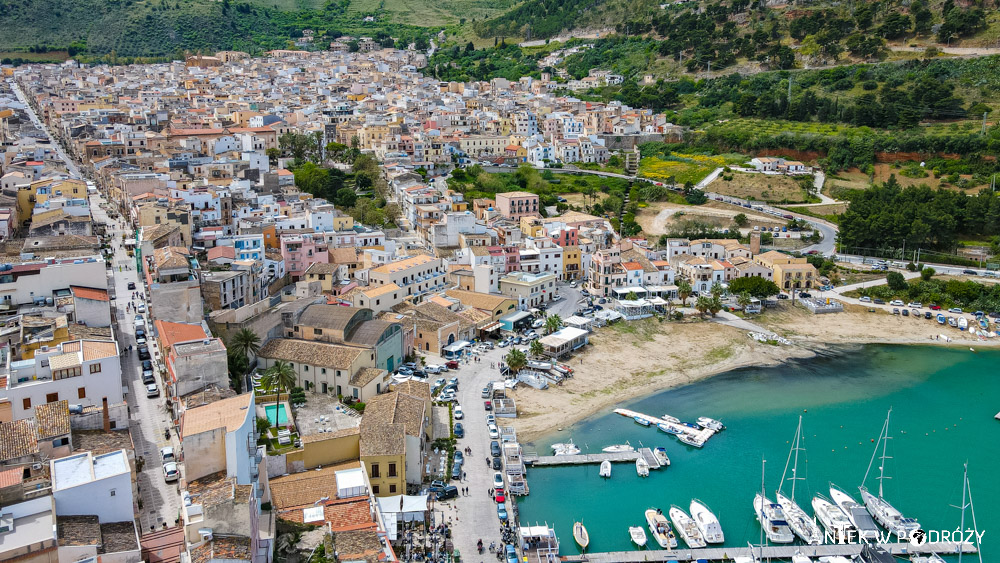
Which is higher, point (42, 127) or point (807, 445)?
point (42, 127)

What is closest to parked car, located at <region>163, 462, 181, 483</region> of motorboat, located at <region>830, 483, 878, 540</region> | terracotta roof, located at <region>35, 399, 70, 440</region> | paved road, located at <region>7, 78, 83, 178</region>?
terracotta roof, located at <region>35, 399, 70, 440</region>

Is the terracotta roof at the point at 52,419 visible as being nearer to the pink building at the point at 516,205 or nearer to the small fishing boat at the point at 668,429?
the small fishing boat at the point at 668,429

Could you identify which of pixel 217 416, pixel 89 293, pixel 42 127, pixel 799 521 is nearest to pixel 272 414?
pixel 217 416

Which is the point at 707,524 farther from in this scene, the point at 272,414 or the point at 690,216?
the point at 690,216

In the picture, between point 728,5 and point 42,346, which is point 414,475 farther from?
point 728,5

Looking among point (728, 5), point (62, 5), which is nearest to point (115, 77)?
point (62, 5)

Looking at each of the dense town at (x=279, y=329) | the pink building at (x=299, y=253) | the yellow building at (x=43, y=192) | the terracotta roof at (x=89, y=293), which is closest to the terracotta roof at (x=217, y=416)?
the dense town at (x=279, y=329)

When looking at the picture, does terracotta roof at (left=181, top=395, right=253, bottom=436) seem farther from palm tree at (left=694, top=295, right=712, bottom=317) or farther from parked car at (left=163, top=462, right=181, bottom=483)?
palm tree at (left=694, top=295, right=712, bottom=317)
